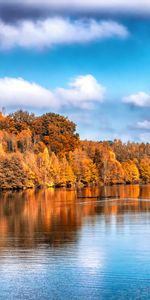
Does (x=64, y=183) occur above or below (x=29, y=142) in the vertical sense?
below

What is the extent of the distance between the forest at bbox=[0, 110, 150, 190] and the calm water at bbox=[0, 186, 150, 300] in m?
55.6

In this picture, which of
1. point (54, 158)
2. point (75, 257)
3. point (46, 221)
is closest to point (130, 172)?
point (54, 158)

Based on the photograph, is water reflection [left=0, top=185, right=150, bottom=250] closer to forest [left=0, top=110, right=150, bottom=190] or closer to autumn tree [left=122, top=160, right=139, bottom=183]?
forest [left=0, top=110, right=150, bottom=190]

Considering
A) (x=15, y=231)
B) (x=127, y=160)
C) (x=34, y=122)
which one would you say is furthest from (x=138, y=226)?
(x=127, y=160)

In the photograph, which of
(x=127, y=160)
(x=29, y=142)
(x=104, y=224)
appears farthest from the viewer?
(x=127, y=160)

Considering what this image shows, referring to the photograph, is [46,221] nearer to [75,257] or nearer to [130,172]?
Answer: [75,257]

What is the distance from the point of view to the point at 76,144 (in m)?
133

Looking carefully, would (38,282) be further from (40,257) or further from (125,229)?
(125,229)

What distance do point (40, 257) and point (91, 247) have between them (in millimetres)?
3704

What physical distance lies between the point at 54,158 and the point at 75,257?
92.3 metres

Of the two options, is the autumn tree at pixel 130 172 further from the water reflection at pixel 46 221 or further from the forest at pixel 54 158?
the water reflection at pixel 46 221

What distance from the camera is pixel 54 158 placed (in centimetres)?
11625

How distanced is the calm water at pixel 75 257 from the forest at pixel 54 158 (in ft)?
182

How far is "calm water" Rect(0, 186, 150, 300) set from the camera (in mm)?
18469
